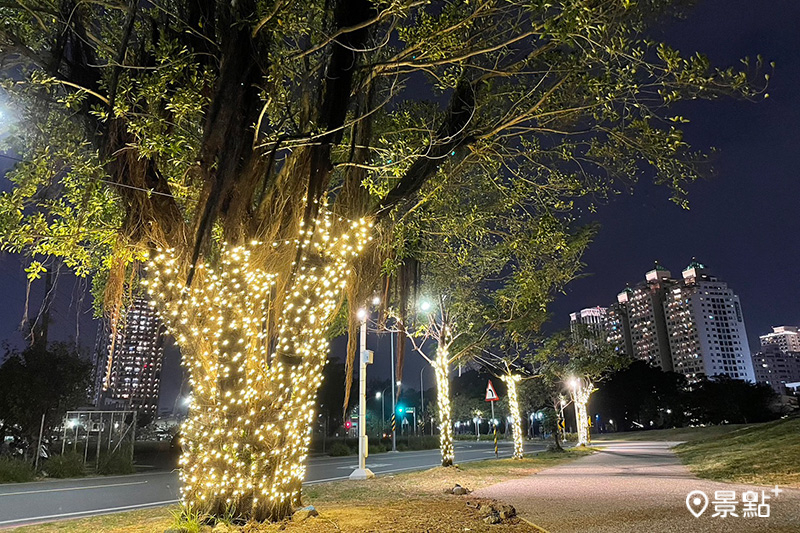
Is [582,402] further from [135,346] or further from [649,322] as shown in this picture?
[649,322]

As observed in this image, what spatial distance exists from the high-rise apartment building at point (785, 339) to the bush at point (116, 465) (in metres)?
195

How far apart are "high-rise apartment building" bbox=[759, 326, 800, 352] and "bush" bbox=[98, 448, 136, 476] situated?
195109mm

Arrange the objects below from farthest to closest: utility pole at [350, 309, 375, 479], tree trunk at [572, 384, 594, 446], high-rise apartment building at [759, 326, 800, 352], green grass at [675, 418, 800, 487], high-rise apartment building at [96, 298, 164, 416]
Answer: high-rise apartment building at [759, 326, 800, 352]
tree trunk at [572, 384, 594, 446]
utility pole at [350, 309, 375, 479]
green grass at [675, 418, 800, 487]
high-rise apartment building at [96, 298, 164, 416]

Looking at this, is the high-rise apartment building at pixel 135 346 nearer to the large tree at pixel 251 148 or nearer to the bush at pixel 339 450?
the large tree at pixel 251 148

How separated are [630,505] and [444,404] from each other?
25.6ft

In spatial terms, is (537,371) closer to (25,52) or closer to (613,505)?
(613,505)

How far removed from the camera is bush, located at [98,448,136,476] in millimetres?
16156

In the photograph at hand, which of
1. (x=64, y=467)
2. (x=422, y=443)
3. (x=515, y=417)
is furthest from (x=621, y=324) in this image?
(x=64, y=467)

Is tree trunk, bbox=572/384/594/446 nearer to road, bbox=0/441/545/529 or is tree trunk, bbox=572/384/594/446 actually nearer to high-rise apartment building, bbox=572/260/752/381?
road, bbox=0/441/545/529

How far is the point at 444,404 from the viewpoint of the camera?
1355cm

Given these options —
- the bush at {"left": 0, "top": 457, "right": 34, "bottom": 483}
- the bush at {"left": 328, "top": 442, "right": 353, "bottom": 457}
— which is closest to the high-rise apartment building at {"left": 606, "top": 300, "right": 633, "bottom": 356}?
the bush at {"left": 328, "top": 442, "right": 353, "bottom": 457}

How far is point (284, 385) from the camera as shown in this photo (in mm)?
5527

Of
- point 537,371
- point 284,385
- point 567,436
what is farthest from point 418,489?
point 567,436

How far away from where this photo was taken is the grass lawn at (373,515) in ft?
16.1
